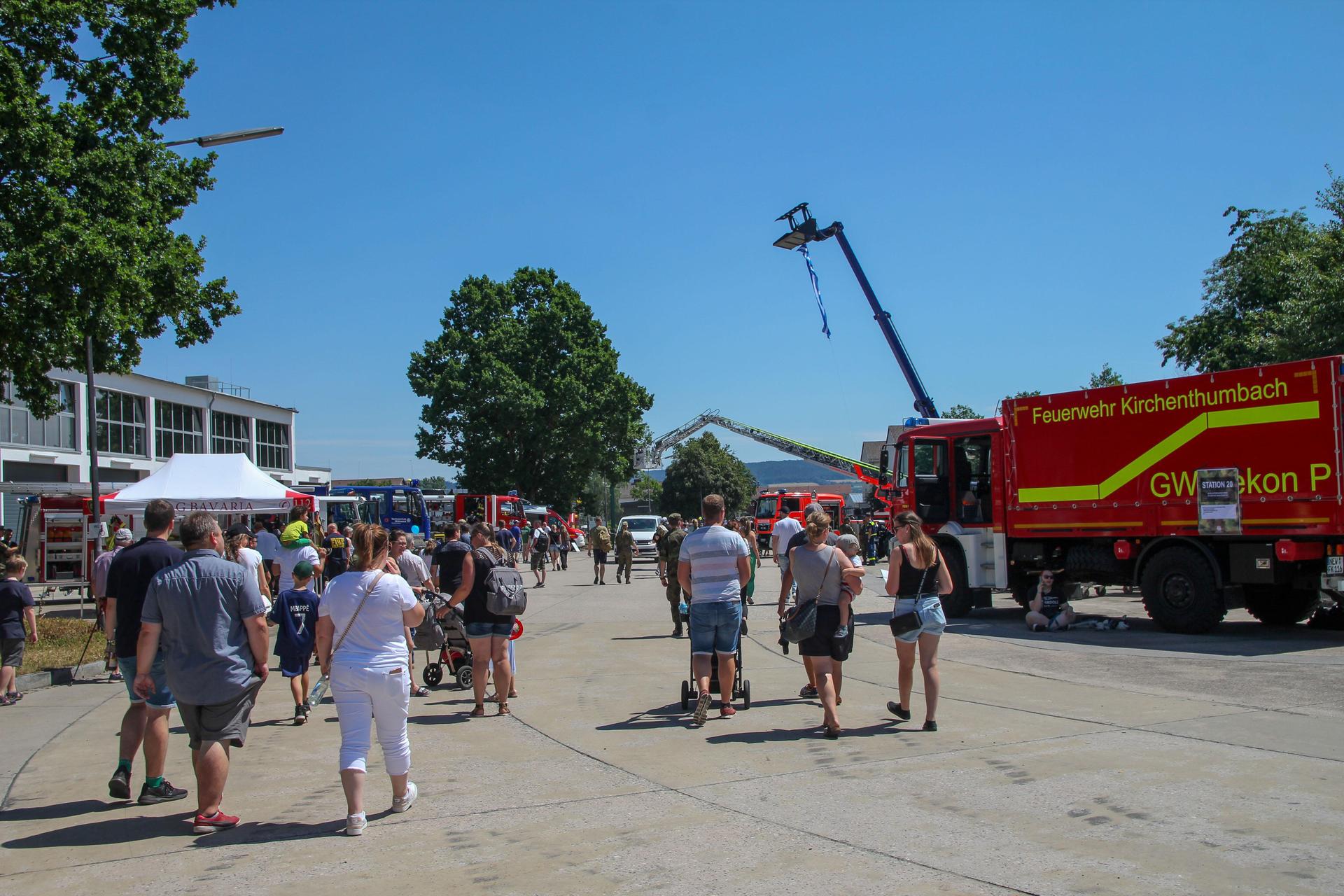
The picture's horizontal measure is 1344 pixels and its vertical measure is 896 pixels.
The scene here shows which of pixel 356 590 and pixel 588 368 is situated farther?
pixel 588 368

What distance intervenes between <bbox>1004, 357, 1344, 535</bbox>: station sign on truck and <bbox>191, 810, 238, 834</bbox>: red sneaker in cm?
1217

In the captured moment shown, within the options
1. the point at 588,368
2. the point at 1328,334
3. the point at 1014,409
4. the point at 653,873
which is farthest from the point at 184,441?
the point at 653,873

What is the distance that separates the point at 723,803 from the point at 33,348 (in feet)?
43.4

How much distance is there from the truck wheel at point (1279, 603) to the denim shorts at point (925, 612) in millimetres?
8444

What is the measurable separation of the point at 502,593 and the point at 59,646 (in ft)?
30.8

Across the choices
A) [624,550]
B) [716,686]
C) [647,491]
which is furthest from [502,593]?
[647,491]

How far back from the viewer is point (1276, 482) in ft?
42.7

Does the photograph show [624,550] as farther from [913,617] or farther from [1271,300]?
[1271,300]

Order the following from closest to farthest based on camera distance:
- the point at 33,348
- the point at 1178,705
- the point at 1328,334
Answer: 1. the point at 1178,705
2. the point at 33,348
3. the point at 1328,334

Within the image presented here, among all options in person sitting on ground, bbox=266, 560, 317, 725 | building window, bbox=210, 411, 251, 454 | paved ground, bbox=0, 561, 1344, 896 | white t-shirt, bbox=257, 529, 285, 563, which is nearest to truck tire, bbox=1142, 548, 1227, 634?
paved ground, bbox=0, 561, 1344, 896

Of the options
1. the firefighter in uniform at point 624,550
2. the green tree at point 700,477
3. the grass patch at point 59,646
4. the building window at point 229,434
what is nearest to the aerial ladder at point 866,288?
the firefighter in uniform at point 624,550

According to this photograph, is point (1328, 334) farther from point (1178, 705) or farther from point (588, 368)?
point (588, 368)

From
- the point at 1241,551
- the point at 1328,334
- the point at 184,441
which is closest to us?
the point at 1241,551

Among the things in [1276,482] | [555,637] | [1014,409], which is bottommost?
[555,637]
